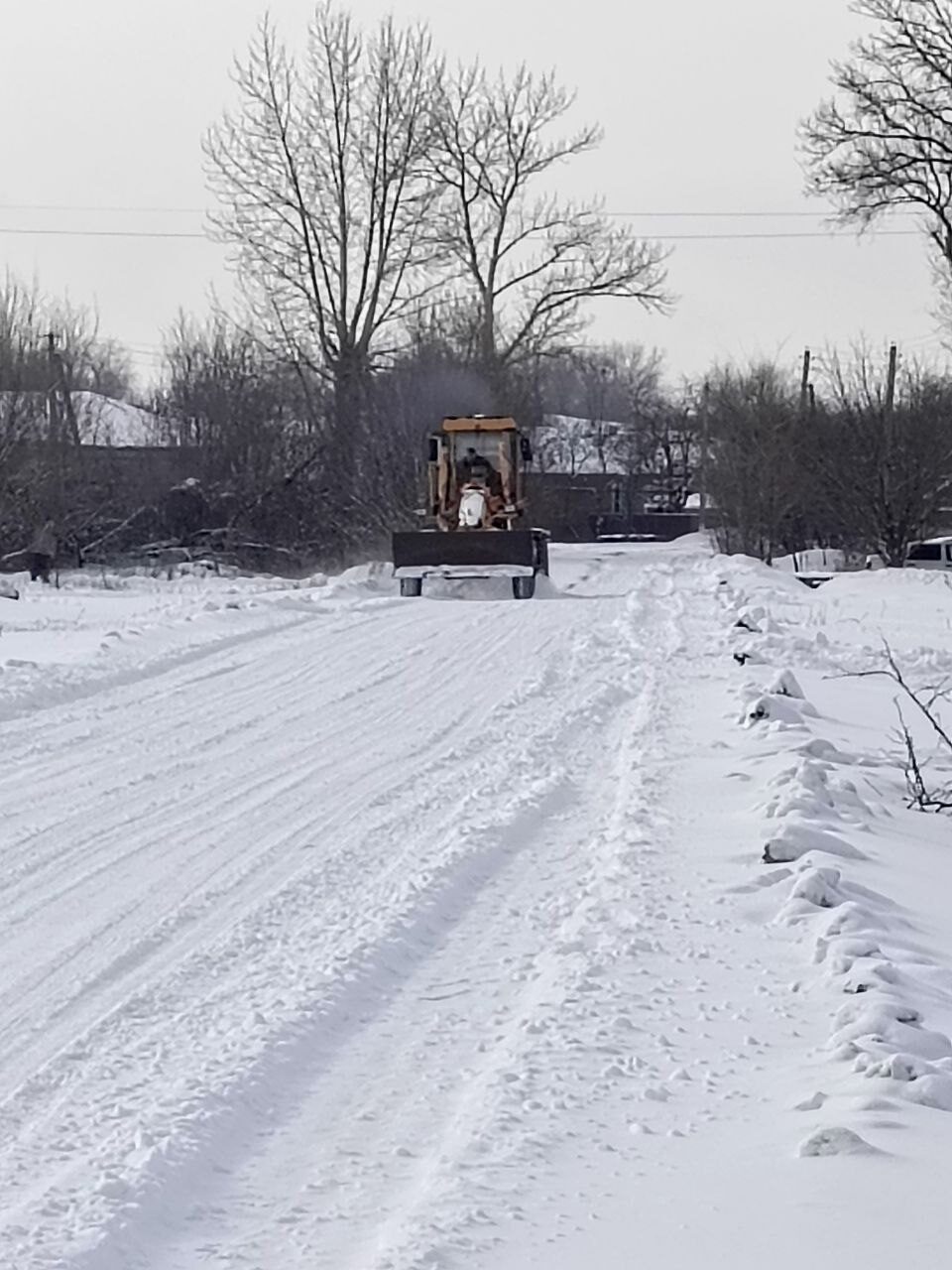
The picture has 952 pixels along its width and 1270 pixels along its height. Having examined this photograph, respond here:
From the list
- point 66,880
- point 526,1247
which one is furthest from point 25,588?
point 526,1247

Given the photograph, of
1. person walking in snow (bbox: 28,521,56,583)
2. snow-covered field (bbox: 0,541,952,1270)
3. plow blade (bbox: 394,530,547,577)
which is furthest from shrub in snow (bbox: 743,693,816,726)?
person walking in snow (bbox: 28,521,56,583)

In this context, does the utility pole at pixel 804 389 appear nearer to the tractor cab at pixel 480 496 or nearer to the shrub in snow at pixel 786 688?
the tractor cab at pixel 480 496

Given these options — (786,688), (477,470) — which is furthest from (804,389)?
(786,688)

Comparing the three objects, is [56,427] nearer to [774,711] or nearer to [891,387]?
[891,387]

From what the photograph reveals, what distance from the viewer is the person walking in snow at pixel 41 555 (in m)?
33.8

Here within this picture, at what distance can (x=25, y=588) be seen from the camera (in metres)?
29.8

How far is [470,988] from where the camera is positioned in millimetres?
5633

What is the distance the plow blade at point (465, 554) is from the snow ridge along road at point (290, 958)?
47.4 ft

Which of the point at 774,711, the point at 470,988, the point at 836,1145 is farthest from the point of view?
the point at 774,711

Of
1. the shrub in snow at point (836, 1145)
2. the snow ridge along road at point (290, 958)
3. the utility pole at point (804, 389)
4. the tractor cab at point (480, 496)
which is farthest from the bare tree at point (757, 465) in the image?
the shrub in snow at point (836, 1145)

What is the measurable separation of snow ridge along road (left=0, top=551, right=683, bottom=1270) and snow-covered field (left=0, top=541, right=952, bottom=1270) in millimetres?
17

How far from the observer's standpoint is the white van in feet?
117

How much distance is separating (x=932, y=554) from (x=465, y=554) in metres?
13.2

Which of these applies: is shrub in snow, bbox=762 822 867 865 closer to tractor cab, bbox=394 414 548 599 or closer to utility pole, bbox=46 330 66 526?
tractor cab, bbox=394 414 548 599
